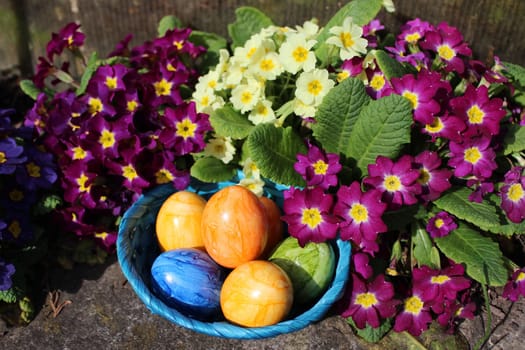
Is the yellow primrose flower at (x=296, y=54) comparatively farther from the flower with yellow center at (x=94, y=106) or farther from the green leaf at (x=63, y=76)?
the green leaf at (x=63, y=76)

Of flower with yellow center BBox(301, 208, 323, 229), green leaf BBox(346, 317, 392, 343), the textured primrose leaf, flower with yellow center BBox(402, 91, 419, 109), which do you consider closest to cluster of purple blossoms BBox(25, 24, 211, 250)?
flower with yellow center BBox(301, 208, 323, 229)

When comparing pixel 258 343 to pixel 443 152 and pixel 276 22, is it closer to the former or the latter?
pixel 443 152

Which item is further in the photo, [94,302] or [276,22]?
[276,22]

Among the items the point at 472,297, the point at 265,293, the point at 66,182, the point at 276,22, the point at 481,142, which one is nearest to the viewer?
the point at 265,293

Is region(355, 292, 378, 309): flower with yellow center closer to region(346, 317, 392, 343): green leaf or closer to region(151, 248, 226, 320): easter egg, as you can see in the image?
region(346, 317, 392, 343): green leaf

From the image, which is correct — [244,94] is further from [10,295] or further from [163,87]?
[10,295]

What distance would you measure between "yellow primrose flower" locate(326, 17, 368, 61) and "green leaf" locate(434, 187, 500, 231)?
0.71 meters

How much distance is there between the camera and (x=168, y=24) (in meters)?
3.28

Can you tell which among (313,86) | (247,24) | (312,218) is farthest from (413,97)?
(247,24)

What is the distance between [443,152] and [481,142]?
185 millimetres

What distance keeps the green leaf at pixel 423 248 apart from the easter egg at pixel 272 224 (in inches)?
22.7

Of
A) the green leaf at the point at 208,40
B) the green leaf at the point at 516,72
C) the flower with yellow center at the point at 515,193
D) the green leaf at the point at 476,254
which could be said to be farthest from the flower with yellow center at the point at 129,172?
the green leaf at the point at 516,72

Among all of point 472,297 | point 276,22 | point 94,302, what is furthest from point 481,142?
point 94,302

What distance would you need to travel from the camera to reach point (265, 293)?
2113mm
